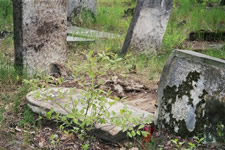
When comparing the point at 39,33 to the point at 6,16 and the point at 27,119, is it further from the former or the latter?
the point at 6,16

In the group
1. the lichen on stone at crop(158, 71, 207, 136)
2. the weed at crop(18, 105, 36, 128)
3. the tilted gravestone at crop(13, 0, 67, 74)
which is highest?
the tilted gravestone at crop(13, 0, 67, 74)

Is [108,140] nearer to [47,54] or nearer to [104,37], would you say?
[47,54]

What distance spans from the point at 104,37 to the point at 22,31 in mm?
2585

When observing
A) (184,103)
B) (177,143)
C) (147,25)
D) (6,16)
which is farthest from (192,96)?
(6,16)

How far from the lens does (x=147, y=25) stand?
5.98 m

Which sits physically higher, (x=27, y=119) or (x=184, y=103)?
(x=184, y=103)

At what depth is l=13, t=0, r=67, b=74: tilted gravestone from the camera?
4.39 m

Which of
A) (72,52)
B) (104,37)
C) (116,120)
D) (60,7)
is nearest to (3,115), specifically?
(116,120)

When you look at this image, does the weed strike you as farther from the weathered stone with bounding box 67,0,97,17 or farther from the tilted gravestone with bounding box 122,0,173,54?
the weathered stone with bounding box 67,0,97,17

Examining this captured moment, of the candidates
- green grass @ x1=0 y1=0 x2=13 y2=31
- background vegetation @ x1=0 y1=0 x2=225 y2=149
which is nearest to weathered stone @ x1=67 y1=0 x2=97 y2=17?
background vegetation @ x1=0 y1=0 x2=225 y2=149

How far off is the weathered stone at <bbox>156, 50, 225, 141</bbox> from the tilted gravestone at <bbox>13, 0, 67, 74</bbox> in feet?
6.23

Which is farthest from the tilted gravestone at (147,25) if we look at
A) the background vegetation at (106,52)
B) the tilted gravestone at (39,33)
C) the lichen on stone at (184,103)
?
the lichen on stone at (184,103)

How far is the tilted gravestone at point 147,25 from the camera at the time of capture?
593cm

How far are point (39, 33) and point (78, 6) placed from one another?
3988 millimetres
